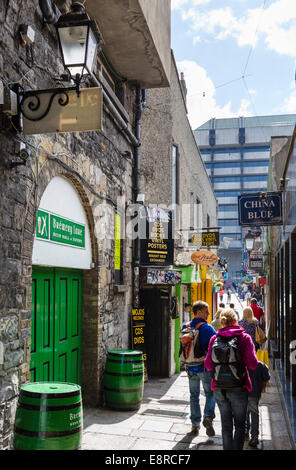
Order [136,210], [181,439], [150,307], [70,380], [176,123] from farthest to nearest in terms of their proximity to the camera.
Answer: [176,123]
[150,307]
[136,210]
[70,380]
[181,439]

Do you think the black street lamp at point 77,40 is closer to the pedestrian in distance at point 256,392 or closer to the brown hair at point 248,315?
the pedestrian in distance at point 256,392

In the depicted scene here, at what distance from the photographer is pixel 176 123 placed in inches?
549

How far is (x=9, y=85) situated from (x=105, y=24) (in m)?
3.40

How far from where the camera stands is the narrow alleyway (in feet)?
18.7

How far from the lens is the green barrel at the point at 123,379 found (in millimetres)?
6922

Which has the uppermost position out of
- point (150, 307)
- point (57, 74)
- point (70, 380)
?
point (57, 74)

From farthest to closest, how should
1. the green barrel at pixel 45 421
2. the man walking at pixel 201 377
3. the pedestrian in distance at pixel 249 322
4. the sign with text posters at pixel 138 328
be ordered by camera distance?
the sign with text posters at pixel 138 328 → the pedestrian in distance at pixel 249 322 → the man walking at pixel 201 377 → the green barrel at pixel 45 421

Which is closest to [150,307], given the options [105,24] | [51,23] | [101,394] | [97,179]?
[101,394]

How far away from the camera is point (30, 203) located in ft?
16.0

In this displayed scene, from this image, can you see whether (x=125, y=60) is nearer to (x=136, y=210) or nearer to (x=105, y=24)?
(x=105, y=24)

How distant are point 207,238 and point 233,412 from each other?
1110 centimetres

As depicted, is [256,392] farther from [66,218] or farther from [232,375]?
[66,218]

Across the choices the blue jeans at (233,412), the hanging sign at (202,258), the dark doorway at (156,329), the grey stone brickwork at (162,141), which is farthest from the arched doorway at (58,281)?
the hanging sign at (202,258)

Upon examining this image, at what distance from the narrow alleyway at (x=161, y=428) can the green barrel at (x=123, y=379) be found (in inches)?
7.0
